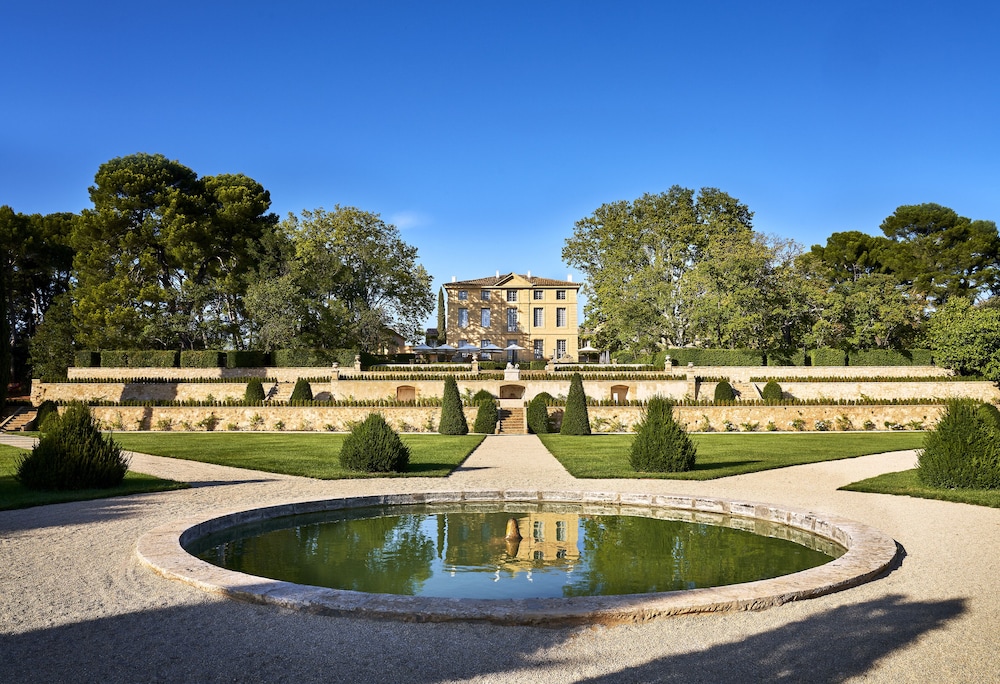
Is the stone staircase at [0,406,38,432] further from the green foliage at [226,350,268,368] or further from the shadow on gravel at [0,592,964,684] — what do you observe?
the shadow on gravel at [0,592,964,684]

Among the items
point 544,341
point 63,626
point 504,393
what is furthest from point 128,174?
point 63,626

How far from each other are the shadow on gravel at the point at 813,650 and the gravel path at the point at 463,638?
0.04ft

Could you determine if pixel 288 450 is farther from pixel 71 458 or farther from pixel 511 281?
pixel 511 281

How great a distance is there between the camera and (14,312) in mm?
45562

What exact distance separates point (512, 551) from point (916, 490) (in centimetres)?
711

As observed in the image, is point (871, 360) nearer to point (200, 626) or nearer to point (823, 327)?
point (823, 327)

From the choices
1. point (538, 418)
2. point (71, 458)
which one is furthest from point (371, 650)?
point (538, 418)

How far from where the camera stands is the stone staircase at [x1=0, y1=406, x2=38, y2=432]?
82.4 feet

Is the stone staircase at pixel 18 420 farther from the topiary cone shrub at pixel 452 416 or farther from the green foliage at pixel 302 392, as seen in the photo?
the topiary cone shrub at pixel 452 416

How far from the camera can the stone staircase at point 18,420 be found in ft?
82.4

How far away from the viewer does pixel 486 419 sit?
24453 millimetres

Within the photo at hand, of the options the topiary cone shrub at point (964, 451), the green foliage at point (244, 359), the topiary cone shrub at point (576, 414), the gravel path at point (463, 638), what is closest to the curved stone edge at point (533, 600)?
the gravel path at point (463, 638)

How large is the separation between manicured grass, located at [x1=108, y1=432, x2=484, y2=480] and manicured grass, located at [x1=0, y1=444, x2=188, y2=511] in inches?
91.4

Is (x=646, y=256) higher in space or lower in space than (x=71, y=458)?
higher
